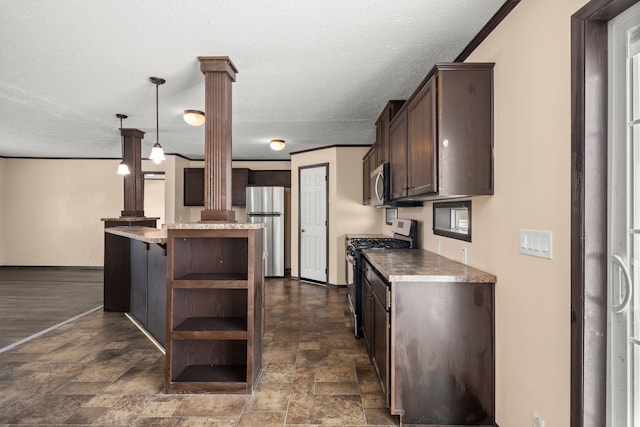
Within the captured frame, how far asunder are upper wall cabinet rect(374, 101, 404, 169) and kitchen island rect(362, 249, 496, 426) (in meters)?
1.68

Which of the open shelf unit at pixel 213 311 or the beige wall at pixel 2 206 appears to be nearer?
the open shelf unit at pixel 213 311

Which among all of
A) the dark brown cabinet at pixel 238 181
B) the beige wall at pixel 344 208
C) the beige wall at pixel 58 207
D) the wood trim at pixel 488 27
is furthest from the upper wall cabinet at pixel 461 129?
the beige wall at pixel 58 207

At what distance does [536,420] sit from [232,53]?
2.82m

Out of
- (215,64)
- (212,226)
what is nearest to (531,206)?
(212,226)

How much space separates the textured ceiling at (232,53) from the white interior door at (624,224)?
85 cm

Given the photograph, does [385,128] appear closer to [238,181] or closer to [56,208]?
[238,181]

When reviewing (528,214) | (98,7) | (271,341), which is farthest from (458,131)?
(271,341)

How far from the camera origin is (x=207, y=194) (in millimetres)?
2578

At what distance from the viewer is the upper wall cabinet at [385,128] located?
3336 millimetres

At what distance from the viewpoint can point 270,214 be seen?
6336 millimetres

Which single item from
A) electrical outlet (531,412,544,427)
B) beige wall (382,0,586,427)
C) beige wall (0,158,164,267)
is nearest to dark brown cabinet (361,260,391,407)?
beige wall (382,0,586,427)

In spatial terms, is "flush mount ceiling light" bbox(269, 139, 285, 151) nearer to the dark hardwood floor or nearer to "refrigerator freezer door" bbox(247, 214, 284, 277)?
"refrigerator freezer door" bbox(247, 214, 284, 277)

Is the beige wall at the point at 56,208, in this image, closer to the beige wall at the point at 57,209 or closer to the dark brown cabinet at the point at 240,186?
the beige wall at the point at 57,209

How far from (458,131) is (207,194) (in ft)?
5.82
